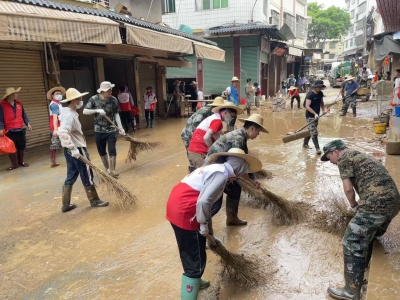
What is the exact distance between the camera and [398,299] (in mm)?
2270

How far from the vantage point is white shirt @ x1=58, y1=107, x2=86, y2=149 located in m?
4.12

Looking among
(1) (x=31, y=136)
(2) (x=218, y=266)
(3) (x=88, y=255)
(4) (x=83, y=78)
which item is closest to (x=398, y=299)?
(2) (x=218, y=266)

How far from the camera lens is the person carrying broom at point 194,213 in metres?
2.13

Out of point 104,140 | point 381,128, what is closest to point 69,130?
point 104,140

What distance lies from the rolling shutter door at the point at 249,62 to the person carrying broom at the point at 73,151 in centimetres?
1543

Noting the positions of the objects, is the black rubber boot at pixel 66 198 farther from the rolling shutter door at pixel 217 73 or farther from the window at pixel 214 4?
the window at pixel 214 4

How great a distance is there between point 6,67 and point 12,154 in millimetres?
2362

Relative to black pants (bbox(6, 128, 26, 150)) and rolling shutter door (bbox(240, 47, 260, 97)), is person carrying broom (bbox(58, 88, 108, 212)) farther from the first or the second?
rolling shutter door (bbox(240, 47, 260, 97))

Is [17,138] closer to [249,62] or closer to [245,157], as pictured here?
[245,157]

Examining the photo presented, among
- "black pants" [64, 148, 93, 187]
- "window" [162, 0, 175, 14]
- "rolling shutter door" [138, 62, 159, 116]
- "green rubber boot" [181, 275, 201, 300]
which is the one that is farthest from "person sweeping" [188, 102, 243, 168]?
"window" [162, 0, 175, 14]

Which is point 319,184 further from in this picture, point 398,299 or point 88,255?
point 88,255

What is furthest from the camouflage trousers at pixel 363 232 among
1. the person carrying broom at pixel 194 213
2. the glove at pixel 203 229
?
the glove at pixel 203 229

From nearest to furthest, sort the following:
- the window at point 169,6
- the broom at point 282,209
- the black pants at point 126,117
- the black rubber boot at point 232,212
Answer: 1. the black rubber boot at point 232,212
2. the broom at point 282,209
3. the black pants at point 126,117
4. the window at point 169,6

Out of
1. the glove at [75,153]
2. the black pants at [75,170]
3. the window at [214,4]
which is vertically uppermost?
the window at [214,4]
